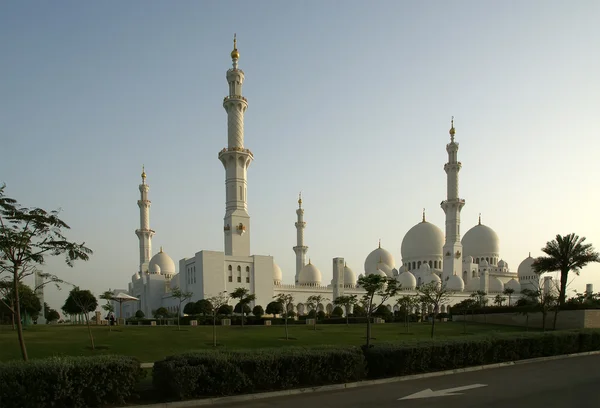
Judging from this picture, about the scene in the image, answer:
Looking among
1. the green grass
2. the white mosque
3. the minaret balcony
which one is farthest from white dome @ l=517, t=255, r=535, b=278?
the green grass

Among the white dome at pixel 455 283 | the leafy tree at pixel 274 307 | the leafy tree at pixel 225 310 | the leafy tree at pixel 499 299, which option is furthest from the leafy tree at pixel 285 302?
the leafy tree at pixel 499 299

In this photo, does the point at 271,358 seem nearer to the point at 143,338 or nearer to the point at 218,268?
the point at 143,338

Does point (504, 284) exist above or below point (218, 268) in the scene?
below

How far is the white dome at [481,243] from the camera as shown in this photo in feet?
301

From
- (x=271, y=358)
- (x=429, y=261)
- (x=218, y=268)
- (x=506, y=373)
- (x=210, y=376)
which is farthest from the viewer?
(x=429, y=261)

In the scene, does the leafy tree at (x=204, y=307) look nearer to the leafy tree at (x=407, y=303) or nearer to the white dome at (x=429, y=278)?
the leafy tree at (x=407, y=303)

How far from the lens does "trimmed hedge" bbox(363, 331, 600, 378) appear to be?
15097mm

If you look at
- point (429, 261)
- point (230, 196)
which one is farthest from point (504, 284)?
point (230, 196)

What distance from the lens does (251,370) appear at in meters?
12.5

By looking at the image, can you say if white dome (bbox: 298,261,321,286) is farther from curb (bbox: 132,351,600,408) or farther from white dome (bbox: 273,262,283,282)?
curb (bbox: 132,351,600,408)

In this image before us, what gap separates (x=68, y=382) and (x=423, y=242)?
7759cm

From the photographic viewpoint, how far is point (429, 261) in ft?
270

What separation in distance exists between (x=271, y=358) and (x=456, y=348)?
734cm

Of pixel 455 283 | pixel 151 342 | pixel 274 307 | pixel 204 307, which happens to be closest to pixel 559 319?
pixel 274 307
